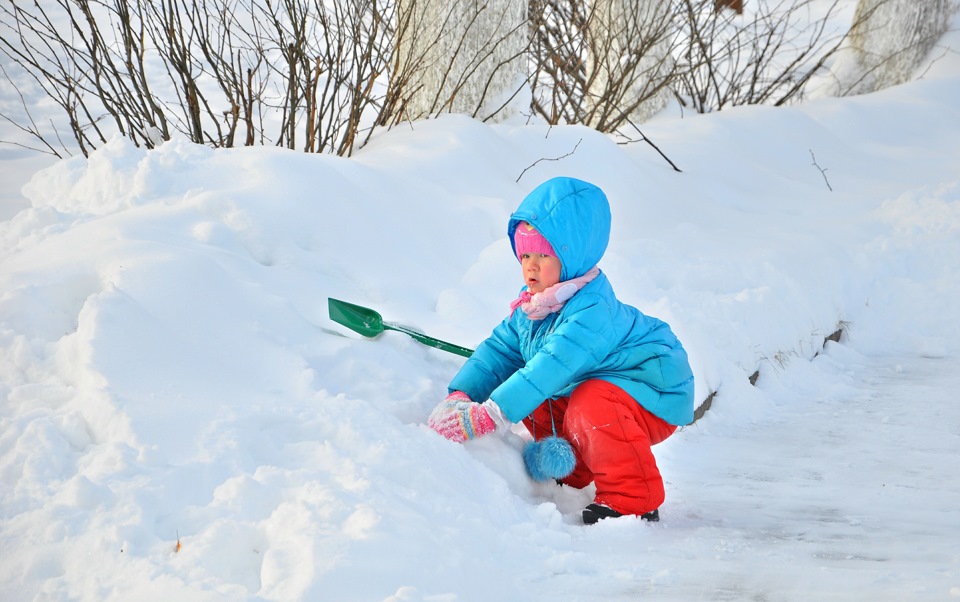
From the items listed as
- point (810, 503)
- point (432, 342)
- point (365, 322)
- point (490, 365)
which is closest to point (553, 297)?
point (490, 365)

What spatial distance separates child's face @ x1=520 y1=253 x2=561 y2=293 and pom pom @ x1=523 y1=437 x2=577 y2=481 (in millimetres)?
436

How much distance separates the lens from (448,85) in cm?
548

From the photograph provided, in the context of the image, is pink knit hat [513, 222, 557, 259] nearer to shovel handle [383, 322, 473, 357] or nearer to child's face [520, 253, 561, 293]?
child's face [520, 253, 561, 293]

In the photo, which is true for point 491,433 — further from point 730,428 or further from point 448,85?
point 448,85

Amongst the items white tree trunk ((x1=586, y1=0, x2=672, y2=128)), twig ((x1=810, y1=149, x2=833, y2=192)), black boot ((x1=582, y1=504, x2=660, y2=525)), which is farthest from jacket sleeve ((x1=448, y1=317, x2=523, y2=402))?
white tree trunk ((x1=586, y1=0, x2=672, y2=128))

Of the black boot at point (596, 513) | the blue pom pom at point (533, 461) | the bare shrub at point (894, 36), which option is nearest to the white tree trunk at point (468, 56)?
the blue pom pom at point (533, 461)

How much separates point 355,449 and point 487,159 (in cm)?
293

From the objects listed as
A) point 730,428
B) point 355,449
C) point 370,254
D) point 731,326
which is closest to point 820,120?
point 731,326

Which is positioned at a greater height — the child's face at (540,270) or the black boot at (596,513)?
the child's face at (540,270)

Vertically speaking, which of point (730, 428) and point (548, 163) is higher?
point (548, 163)

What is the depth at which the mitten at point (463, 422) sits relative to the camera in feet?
7.39

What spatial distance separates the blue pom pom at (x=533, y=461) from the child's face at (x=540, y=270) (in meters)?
0.45

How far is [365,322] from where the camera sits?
2746 mm

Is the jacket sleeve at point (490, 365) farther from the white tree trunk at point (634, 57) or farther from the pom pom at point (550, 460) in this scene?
the white tree trunk at point (634, 57)
